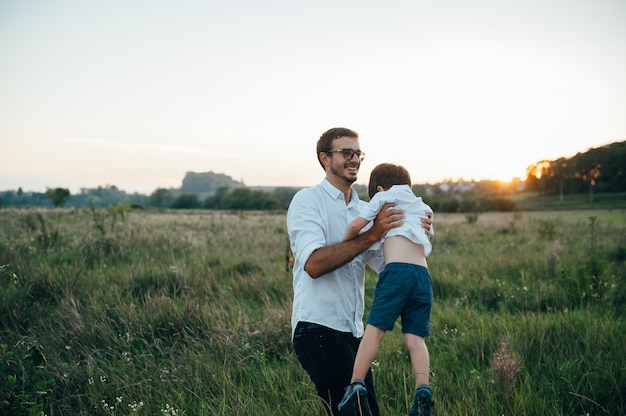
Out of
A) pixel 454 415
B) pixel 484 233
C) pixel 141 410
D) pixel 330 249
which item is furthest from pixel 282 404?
pixel 484 233

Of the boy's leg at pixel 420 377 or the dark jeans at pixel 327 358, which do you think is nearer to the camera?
the boy's leg at pixel 420 377

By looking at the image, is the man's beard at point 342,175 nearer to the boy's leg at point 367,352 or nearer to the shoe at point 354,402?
the boy's leg at point 367,352

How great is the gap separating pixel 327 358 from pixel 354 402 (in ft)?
1.06

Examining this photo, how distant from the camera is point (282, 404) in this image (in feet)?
9.43

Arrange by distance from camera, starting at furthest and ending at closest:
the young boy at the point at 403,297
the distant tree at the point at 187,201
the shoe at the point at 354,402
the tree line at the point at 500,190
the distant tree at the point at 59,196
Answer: the distant tree at the point at 187,201 < the tree line at the point at 500,190 < the distant tree at the point at 59,196 < the young boy at the point at 403,297 < the shoe at the point at 354,402

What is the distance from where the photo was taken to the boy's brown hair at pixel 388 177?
2.94 m

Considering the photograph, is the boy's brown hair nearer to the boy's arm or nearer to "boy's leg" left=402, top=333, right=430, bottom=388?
the boy's arm

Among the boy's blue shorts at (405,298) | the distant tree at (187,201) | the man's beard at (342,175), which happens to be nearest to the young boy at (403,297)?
the boy's blue shorts at (405,298)

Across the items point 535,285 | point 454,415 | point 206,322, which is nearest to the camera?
point 454,415

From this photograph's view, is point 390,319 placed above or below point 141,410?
above

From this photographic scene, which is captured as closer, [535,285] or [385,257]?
[385,257]

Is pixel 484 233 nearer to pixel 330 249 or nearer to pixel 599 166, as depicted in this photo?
pixel 330 249

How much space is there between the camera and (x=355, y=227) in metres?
2.39

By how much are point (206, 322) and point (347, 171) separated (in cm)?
263
